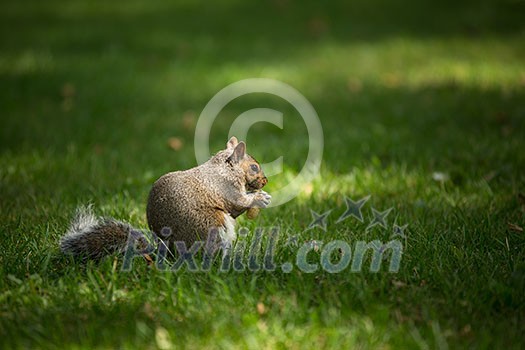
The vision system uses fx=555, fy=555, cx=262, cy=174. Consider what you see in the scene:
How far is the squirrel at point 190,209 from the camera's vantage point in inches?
101

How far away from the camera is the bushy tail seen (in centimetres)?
265

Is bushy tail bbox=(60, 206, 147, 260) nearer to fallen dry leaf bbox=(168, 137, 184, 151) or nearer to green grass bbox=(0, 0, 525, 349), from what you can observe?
green grass bbox=(0, 0, 525, 349)

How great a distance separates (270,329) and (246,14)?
27.8 feet

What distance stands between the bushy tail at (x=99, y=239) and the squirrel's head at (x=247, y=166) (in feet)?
1.91

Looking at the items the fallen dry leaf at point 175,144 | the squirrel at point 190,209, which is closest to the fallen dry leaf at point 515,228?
the squirrel at point 190,209

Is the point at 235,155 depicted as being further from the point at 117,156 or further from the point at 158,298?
the point at 117,156

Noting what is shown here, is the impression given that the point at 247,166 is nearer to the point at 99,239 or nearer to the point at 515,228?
the point at 99,239

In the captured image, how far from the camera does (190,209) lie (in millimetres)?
2572

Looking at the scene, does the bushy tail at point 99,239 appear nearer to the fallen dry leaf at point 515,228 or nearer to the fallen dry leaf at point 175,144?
the fallen dry leaf at point 515,228

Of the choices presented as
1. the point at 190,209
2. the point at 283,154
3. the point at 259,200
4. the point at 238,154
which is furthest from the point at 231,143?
the point at 283,154

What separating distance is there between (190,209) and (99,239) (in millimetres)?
482

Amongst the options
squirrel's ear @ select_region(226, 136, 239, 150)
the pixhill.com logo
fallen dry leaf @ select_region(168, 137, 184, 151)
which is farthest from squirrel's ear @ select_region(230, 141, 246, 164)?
fallen dry leaf @ select_region(168, 137, 184, 151)

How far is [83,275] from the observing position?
2.58 m

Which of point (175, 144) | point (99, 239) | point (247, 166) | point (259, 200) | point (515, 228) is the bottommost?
point (175, 144)
